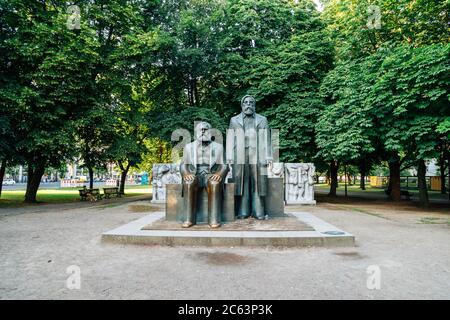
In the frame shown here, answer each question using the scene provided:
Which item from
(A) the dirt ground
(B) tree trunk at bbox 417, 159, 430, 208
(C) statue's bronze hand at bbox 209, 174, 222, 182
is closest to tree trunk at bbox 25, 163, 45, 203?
(A) the dirt ground

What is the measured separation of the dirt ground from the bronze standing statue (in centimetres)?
287

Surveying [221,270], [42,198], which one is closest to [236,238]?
[221,270]

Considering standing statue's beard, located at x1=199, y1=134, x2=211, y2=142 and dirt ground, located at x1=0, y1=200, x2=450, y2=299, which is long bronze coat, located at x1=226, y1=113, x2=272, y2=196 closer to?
standing statue's beard, located at x1=199, y1=134, x2=211, y2=142

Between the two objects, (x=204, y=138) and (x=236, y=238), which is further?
(x=204, y=138)

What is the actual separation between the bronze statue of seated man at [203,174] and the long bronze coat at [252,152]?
79 centimetres

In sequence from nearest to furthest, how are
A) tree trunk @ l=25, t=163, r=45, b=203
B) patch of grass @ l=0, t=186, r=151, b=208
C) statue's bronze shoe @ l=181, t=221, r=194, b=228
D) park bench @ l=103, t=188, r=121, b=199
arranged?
statue's bronze shoe @ l=181, t=221, r=194, b=228
patch of grass @ l=0, t=186, r=151, b=208
tree trunk @ l=25, t=163, r=45, b=203
park bench @ l=103, t=188, r=121, b=199

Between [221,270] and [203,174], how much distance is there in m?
3.90

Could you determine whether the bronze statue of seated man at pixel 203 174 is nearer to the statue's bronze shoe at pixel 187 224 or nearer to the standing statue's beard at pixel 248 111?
the statue's bronze shoe at pixel 187 224

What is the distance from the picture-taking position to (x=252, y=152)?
32.2ft

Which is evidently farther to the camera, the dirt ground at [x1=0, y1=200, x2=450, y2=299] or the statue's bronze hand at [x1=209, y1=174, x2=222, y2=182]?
the statue's bronze hand at [x1=209, y1=174, x2=222, y2=182]

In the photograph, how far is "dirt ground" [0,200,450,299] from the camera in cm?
448

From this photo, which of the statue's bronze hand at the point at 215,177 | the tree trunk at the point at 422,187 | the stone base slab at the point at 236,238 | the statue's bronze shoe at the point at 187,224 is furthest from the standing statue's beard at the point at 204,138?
the tree trunk at the point at 422,187

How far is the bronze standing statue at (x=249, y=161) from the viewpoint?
9734mm

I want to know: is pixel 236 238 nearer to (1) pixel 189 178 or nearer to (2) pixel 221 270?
(2) pixel 221 270
